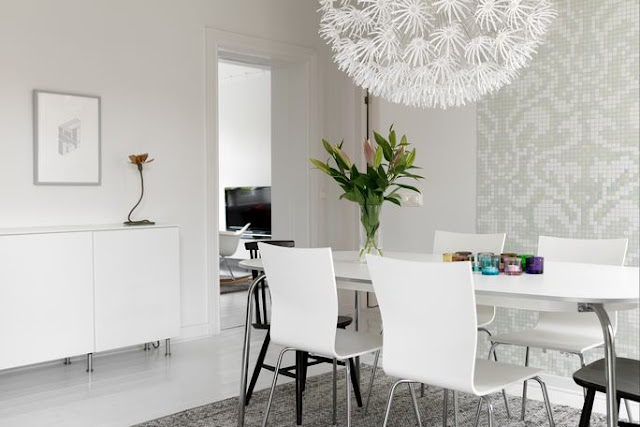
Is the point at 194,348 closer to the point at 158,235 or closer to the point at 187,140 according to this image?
the point at 158,235

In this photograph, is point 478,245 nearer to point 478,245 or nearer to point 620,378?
point 478,245

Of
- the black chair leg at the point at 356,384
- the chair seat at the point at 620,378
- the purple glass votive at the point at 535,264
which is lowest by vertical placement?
the black chair leg at the point at 356,384

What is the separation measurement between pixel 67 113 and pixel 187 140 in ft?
3.13

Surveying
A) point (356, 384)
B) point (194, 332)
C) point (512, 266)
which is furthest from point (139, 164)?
point (512, 266)

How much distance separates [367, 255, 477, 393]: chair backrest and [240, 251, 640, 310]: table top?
192mm

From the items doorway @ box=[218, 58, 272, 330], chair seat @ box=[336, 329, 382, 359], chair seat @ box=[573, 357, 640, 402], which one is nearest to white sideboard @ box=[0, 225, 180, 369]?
chair seat @ box=[336, 329, 382, 359]

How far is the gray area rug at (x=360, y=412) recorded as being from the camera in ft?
10.5

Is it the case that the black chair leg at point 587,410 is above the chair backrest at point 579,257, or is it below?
below

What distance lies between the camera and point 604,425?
10.1 ft

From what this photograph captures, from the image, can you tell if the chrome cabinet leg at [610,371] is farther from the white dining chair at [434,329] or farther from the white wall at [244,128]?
the white wall at [244,128]

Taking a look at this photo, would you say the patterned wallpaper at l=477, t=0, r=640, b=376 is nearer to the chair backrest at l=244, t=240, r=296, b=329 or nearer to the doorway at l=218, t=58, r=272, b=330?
the chair backrest at l=244, t=240, r=296, b=329


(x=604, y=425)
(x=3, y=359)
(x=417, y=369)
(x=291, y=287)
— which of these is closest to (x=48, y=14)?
(x=3, y=359)

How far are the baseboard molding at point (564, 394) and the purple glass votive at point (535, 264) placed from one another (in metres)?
0.91

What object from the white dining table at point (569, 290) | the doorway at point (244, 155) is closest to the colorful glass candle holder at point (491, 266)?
the white dining table at point (569, 290)
